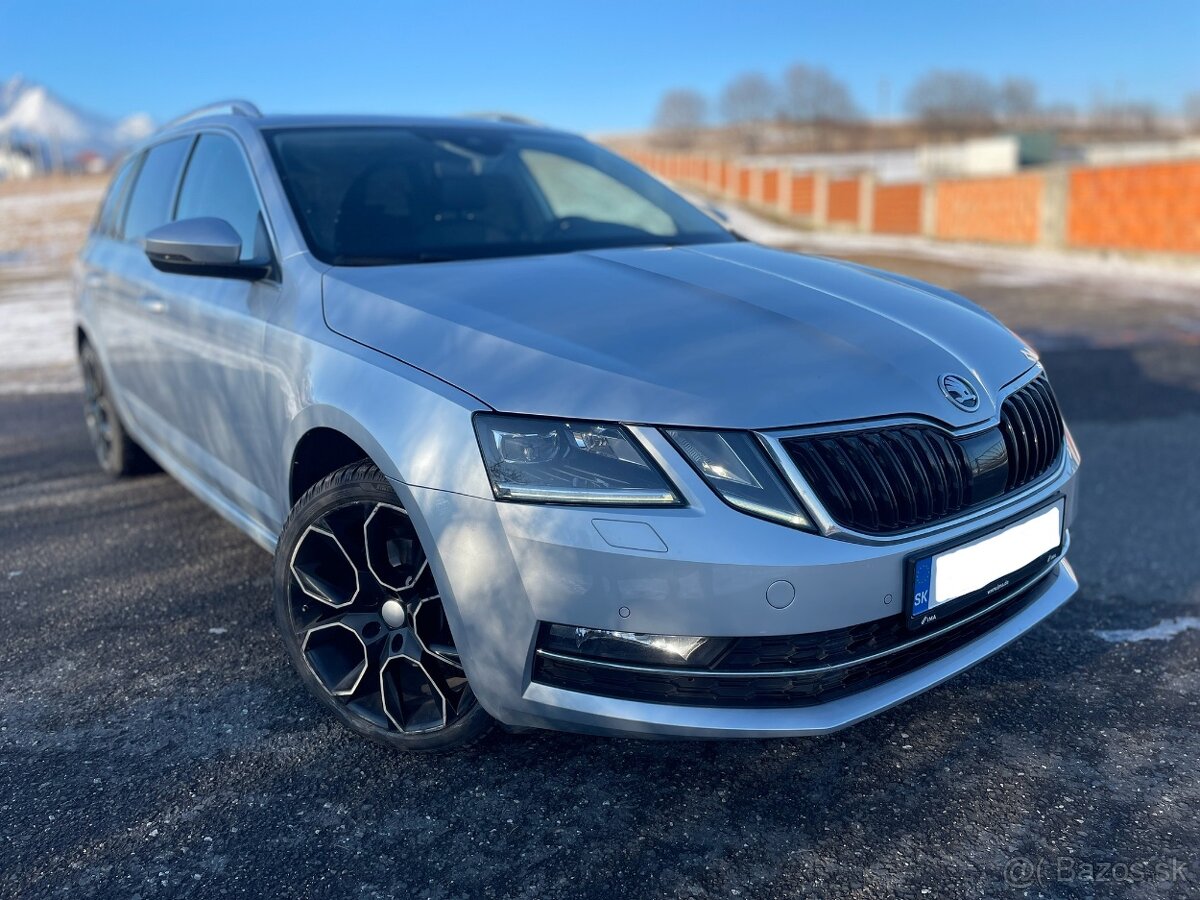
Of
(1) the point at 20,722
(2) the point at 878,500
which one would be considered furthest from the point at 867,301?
(1) the point at 20,722

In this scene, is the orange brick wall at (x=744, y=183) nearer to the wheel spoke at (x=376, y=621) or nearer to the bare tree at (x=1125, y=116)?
the wheel spoke at (x=376, y=621)

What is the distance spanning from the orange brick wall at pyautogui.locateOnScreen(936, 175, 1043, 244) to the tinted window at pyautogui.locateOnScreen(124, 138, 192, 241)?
66.8 ft

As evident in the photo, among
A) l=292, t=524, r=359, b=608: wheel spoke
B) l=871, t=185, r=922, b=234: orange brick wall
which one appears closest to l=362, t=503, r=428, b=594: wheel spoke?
l=292, t=524, r=359, b=608: wheel spoke

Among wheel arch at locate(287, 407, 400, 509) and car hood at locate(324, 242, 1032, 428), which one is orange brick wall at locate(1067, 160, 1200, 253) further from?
wheel arch at locate(287, 407, 400, 509)

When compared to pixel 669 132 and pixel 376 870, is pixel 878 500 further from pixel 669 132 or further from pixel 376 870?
pixel 669 132

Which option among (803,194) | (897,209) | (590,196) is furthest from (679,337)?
(803,194)

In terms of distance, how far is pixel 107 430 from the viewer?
5.01 m

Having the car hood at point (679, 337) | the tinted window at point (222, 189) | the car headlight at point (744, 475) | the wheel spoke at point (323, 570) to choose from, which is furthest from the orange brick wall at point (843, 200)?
the car headlight at point (744, 475)

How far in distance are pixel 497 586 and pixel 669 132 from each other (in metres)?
131

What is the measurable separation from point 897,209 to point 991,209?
5.07 metres

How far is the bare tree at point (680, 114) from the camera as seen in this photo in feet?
416

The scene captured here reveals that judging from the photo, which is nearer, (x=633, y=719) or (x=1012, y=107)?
(x=633, y=719)

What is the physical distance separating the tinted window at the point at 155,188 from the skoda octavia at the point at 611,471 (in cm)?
108

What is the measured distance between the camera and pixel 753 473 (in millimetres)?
1972
